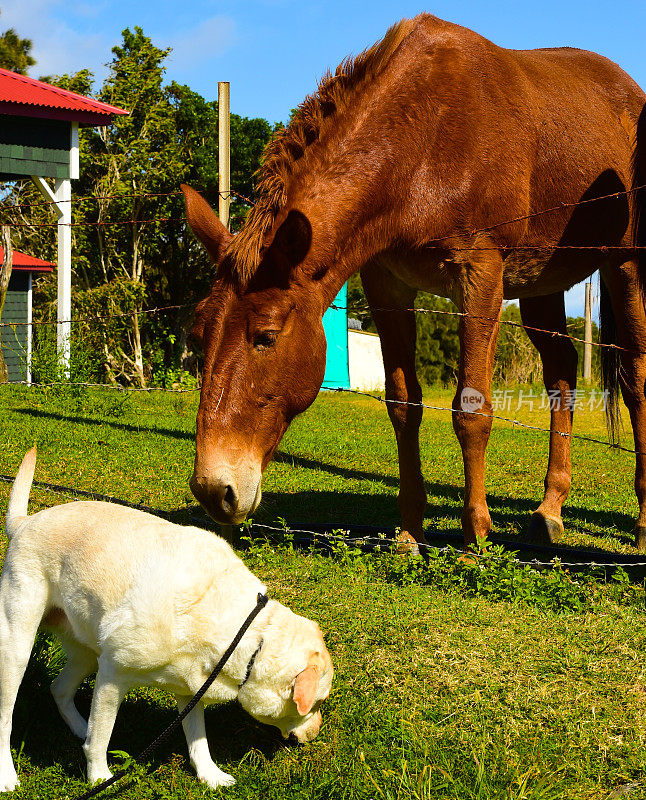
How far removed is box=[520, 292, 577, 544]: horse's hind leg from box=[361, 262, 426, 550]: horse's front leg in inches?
54.7

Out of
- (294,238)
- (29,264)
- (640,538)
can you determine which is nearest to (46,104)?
(29,264)

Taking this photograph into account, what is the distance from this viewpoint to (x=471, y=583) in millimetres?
4762

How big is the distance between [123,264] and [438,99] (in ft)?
49.8

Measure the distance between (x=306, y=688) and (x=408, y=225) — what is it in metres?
2.66

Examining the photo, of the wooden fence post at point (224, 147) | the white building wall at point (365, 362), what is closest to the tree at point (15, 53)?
the white building wall at point (365, 362)

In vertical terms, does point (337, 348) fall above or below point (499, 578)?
above

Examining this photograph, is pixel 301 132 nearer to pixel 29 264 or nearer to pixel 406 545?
pixel 406 545

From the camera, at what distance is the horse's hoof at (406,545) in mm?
5242

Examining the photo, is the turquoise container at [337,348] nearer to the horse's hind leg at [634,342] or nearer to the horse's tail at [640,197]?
the horse's hind leg at [634,342]

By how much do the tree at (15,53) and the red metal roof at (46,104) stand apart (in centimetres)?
1849

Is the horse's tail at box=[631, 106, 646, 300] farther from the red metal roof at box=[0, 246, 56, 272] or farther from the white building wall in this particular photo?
the white building wall

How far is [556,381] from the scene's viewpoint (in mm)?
6773

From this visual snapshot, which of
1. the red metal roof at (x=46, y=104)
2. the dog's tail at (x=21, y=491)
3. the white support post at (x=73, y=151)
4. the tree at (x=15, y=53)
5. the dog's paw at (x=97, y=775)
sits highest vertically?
the tree at (x=15, y=53)

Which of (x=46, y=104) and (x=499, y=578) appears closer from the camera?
(x=499, y=578)
